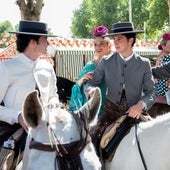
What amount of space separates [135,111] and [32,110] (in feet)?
4.51

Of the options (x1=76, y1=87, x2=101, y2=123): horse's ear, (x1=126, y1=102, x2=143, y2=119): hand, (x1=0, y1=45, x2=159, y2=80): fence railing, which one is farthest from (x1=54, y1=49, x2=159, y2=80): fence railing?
(x1=76, y1=87, x2=101, y2=123): horse's ear

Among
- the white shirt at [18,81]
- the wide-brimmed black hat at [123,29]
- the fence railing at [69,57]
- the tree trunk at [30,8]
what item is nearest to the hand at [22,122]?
the white shirt at [18,81]

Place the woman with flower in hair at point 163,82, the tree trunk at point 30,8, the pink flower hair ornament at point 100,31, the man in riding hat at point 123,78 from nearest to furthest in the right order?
the man in riding hat at point 123,78, the pink flower hair ornament at point 100,31, the woman with flower in hair at point 163,82, the tree trunk at point 30,8

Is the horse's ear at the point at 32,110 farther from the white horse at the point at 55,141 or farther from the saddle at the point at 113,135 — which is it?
the saddle at the point at 113,135

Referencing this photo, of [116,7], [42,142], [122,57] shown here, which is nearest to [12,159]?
[42,142]

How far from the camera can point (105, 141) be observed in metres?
3.96

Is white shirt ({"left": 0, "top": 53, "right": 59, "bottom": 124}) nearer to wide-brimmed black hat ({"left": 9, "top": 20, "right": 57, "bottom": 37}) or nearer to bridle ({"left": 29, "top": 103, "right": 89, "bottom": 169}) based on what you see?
wide-brimmed black hat ({"left": 9, "top": 20, "right": 57, "bottom": 37})

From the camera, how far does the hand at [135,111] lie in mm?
4031

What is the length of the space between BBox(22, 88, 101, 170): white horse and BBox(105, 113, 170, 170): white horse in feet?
2.30

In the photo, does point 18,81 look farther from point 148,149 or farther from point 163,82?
point 163,82

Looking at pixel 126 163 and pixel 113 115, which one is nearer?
pixel 126 163

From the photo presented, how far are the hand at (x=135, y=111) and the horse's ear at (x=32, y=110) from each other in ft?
4.20

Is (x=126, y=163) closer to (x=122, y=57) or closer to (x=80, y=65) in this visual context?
(x=122, y=57)

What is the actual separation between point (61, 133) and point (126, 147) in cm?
97
